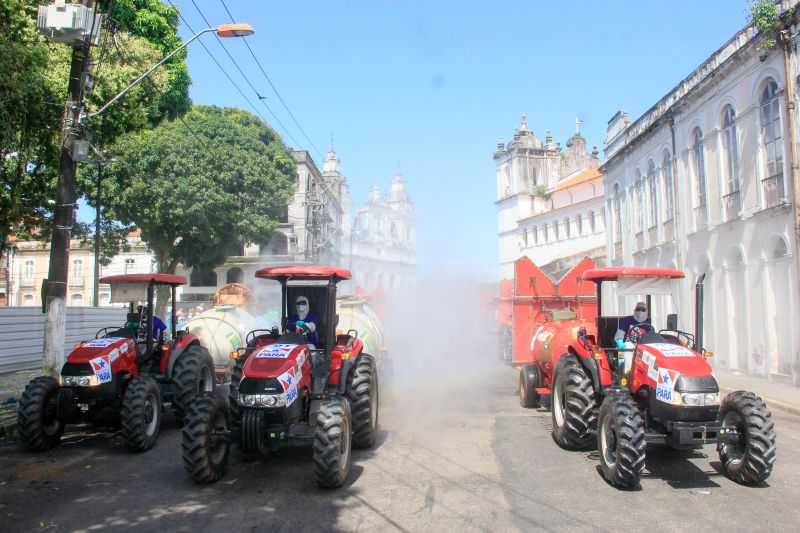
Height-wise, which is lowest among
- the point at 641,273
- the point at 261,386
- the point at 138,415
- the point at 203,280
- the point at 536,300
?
the point at 138,415

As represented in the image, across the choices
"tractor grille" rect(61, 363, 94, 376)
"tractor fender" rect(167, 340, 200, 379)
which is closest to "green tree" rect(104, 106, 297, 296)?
"tractor fender" rect(167, 340, 200, 379)

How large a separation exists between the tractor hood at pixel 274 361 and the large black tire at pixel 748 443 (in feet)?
15.1

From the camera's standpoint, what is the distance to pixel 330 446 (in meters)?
6.25

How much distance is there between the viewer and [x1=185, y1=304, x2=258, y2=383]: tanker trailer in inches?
568

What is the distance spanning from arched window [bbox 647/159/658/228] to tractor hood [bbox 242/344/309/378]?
1984 centimetres

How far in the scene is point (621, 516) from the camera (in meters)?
5.68

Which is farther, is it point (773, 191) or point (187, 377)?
point (773, 191)

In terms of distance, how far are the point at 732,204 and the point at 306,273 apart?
578 inches

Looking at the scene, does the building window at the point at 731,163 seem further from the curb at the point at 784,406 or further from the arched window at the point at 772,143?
the curb at the point at 784,406

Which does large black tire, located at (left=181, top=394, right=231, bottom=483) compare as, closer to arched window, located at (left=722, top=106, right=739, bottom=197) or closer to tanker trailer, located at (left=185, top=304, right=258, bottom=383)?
tanker trailer, located at (left=185, top=304, right=258, bottom=383)

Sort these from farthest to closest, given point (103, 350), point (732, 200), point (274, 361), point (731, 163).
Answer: point (731, 163)
point (732, 200)
point (103, 350)
point (274, 361)

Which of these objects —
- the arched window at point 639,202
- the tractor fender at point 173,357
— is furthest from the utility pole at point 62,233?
the arched window at point 639,202

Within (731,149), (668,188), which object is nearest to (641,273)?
(731,149)

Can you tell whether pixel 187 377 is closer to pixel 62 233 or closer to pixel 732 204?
pixel 62 233
